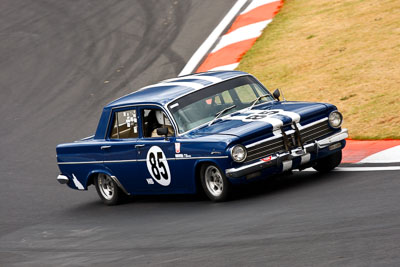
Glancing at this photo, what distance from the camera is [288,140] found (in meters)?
8.97

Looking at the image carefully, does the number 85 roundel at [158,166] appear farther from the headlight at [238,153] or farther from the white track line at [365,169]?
the white track line at [365,169]

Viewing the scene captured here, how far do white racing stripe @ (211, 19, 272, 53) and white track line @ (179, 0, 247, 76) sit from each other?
0.24 metres

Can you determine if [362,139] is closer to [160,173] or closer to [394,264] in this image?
[160,173]

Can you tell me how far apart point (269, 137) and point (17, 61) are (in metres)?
11.6

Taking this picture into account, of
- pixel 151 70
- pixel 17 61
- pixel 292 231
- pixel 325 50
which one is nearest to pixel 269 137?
pixel 292 231

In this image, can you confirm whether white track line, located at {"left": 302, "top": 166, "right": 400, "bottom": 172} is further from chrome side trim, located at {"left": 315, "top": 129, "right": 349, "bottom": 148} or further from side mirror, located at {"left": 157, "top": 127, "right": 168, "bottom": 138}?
side mirror, located at {"left": 157, "top": 127, "right": 168, "bottom": 138}

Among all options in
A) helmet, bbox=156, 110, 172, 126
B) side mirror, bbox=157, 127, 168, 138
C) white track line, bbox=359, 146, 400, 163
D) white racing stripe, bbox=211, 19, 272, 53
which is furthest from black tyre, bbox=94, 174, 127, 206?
white racing stripe, bbox=211, 19, 272, 53

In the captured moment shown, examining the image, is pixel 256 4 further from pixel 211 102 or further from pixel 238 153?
pixel 238 153

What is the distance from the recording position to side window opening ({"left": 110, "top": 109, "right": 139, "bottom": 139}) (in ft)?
33.2

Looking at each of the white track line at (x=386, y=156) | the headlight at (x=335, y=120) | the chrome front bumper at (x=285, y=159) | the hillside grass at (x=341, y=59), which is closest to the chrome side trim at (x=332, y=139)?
the chrome front bumper at (x=285, y=159)

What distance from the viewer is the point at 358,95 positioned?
41.1 feet

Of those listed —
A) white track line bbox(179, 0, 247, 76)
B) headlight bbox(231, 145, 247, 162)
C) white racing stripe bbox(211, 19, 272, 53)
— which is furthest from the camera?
white racing stripe bbox(211, 19, 272, 53)

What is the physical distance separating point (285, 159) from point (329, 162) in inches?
41.7

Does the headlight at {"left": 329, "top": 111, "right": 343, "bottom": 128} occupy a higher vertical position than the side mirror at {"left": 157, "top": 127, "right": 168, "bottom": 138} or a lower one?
lower
